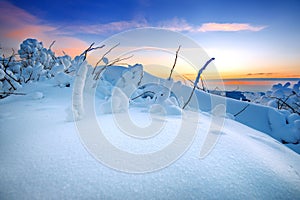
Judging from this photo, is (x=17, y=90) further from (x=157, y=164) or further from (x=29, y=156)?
(x=157, y=164)

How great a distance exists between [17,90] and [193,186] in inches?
103

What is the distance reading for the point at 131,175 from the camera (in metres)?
0.69

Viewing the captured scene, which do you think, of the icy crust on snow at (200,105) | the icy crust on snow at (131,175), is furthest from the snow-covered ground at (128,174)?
the icy crust on snow at (200,105)

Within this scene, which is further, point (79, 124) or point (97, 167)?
point (79, 124)

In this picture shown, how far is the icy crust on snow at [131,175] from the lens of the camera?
24.5 inches

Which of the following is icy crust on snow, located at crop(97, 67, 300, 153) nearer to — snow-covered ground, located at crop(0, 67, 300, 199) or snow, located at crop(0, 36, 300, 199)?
snow, located at crop(0, 36, 300, 199)

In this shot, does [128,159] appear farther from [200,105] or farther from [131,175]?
[200,105]

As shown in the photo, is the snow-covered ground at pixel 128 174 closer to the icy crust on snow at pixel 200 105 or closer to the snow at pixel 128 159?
the snow at pixel 128 159

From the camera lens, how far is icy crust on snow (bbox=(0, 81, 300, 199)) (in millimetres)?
621

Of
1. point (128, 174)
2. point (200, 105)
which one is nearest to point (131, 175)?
point (128, 174)

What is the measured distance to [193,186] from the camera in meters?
0.66

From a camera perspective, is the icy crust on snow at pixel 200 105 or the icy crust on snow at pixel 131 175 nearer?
the icy crust on snow at pixel 131 175

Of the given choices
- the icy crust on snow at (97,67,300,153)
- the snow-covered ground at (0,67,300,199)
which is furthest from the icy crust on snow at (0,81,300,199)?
the icy crust on snow at (97,67,300,153)

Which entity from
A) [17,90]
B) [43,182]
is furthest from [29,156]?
[17,90]
